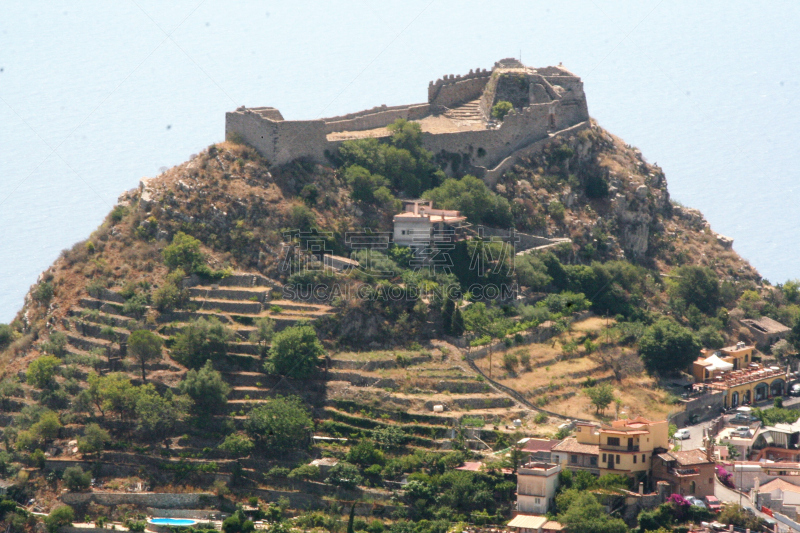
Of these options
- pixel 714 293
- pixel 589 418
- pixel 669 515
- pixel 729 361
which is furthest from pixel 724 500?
pixel 714 293

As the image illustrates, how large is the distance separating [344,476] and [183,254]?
613 inches

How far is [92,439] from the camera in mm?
68812

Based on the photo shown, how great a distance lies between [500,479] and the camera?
66188mm

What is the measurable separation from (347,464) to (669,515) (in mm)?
13689

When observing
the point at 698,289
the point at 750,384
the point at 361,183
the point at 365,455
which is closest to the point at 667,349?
the point at 750,384

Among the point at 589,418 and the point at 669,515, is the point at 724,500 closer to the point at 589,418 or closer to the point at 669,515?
the point at 669,515

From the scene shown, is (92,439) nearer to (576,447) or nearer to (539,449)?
(539,449)

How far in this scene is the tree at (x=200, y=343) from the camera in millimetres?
72125

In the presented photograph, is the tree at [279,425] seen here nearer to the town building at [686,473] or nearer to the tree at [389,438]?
the tree at [389,438]

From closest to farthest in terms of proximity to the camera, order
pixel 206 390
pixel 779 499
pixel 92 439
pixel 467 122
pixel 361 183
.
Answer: pixel 779 499 → pixel 92 439 → pixel 206 390 → pixel 361 183 → pixel 467 122

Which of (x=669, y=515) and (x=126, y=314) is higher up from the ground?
(x=126, y=314)

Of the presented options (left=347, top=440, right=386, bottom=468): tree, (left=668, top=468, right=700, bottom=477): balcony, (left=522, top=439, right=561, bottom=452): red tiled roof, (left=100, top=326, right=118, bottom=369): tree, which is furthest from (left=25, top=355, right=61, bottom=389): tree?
(left=668, top=468, right=700, bottom=477): balcony

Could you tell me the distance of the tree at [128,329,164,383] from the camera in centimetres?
7125

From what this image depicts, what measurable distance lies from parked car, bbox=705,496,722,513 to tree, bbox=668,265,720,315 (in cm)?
1999
